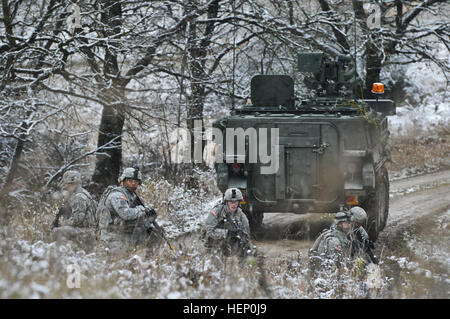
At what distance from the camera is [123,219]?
24.4 feet

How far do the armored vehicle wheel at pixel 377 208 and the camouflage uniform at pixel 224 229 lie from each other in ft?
8.71

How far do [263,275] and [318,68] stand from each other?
17.3ft

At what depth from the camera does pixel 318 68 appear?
11164 mm

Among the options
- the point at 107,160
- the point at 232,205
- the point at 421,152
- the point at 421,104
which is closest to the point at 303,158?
the point at 232,205

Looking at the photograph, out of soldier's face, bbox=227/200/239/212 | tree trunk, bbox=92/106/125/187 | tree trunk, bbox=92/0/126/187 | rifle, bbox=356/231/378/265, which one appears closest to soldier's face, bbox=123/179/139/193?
soldier's face, bbox=227/200/239/212

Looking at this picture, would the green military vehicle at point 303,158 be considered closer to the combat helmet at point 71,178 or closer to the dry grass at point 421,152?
the combat helmet at point 71,178

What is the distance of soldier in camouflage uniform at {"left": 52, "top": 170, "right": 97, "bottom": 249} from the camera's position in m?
7.32

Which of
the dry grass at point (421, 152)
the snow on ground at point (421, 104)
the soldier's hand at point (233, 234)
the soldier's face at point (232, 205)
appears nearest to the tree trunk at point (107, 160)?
the soldier's face at point (232, 205)

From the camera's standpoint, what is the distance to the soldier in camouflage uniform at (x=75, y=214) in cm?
732

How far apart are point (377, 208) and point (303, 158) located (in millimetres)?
1401

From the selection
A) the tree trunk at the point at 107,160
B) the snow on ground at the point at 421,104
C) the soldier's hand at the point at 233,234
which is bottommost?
the soldier's hand at the point at 233,234

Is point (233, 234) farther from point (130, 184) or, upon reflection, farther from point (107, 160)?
point (107, 160)

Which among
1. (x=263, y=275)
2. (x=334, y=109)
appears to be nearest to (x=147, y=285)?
(x=263, y=275)

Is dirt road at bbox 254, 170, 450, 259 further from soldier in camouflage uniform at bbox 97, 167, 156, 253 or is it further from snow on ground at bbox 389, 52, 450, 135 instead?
snow on ground at bbox 389, 52, 450, 135
